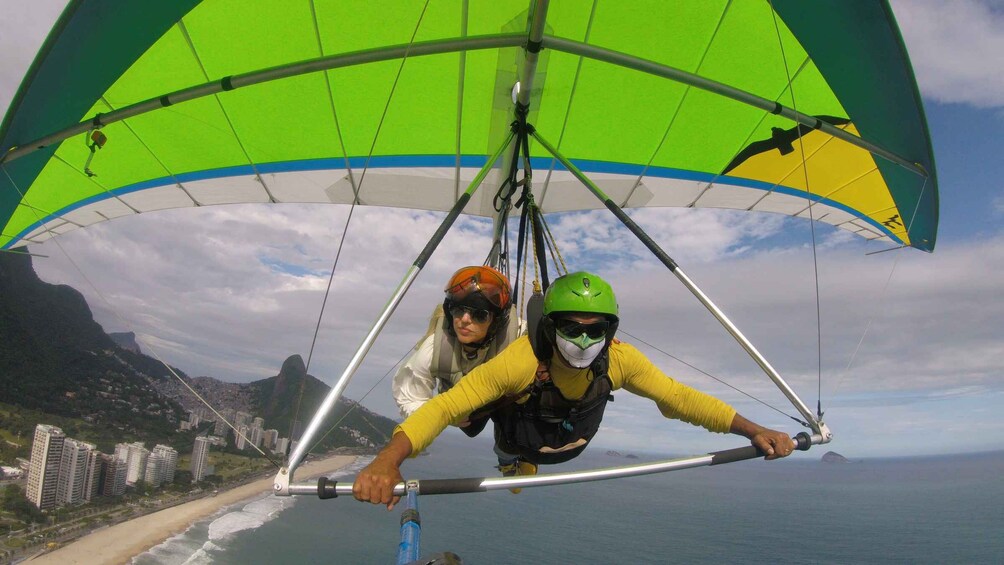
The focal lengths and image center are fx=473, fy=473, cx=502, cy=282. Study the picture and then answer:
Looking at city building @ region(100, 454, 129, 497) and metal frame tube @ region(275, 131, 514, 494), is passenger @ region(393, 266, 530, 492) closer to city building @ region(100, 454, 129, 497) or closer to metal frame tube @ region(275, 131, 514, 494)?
metal frame tube @ region(275, 131, 514, 494)

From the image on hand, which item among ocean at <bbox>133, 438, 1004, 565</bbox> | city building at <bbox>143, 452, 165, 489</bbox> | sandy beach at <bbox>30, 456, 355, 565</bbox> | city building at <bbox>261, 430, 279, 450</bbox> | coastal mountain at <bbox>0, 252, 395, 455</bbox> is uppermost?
coastal mountain at <bbox>0, 252, 395, 455</bbox>

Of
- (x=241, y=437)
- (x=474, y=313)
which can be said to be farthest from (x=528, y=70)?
(x=241, y=437)

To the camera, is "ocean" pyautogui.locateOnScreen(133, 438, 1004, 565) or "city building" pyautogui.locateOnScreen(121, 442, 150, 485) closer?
"ocean" pyautogui.locateOnScreen(133, 438, 1004, 565)

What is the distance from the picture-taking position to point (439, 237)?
3.05 m

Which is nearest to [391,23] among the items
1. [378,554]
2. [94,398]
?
[378,554]

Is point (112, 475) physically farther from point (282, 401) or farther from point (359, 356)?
point (359, 356)

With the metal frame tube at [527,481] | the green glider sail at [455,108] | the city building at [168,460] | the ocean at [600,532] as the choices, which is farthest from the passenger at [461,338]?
the city building at [168,460]

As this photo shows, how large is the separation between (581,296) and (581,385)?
568mm

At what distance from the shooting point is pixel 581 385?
8.39 ft

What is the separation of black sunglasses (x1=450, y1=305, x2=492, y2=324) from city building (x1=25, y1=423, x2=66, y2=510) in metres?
65.1

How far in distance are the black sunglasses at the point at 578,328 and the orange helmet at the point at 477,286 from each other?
0.65 metres

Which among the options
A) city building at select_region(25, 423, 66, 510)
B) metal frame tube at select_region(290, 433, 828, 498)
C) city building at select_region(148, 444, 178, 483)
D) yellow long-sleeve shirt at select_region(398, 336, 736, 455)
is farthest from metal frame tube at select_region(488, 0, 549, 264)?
city building at select_region(148, 444, 178, 483)

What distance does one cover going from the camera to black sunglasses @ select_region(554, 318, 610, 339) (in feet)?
7.34

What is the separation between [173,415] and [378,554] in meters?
41.1
